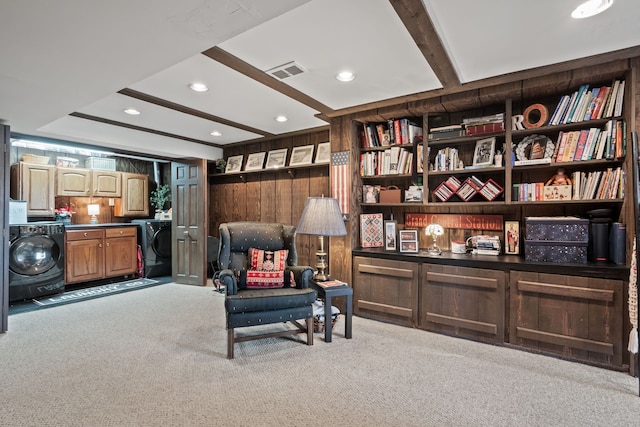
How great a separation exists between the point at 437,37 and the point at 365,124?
5.73ft

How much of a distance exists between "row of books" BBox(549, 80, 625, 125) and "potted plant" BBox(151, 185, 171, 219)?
243 inches

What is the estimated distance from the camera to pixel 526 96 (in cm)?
291

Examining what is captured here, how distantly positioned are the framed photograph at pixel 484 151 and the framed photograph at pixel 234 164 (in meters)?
3.47

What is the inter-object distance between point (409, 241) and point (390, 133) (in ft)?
3.91

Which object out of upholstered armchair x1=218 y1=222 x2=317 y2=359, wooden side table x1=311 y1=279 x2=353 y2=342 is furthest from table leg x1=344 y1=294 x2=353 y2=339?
upholstered armchair x1=218 y1=222 x2=317 y2=359

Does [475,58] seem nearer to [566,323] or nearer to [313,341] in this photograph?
[566,323]

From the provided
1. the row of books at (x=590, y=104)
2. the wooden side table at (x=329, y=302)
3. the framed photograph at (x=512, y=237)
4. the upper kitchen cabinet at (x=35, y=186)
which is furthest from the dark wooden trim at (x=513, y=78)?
the upper kitchen cabinet at (x=35, y=186)

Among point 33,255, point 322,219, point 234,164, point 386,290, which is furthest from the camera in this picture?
point 234,164

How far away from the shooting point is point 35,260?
429 centimetres

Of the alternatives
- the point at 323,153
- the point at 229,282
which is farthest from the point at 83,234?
the point at 323,153

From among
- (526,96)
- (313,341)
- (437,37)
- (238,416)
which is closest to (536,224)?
(526,96)

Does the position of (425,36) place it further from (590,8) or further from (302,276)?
(302,276)

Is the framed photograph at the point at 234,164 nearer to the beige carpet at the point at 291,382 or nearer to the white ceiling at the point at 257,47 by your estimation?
the white ceiling at the point at 257,47

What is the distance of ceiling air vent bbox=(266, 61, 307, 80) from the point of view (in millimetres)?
2426
